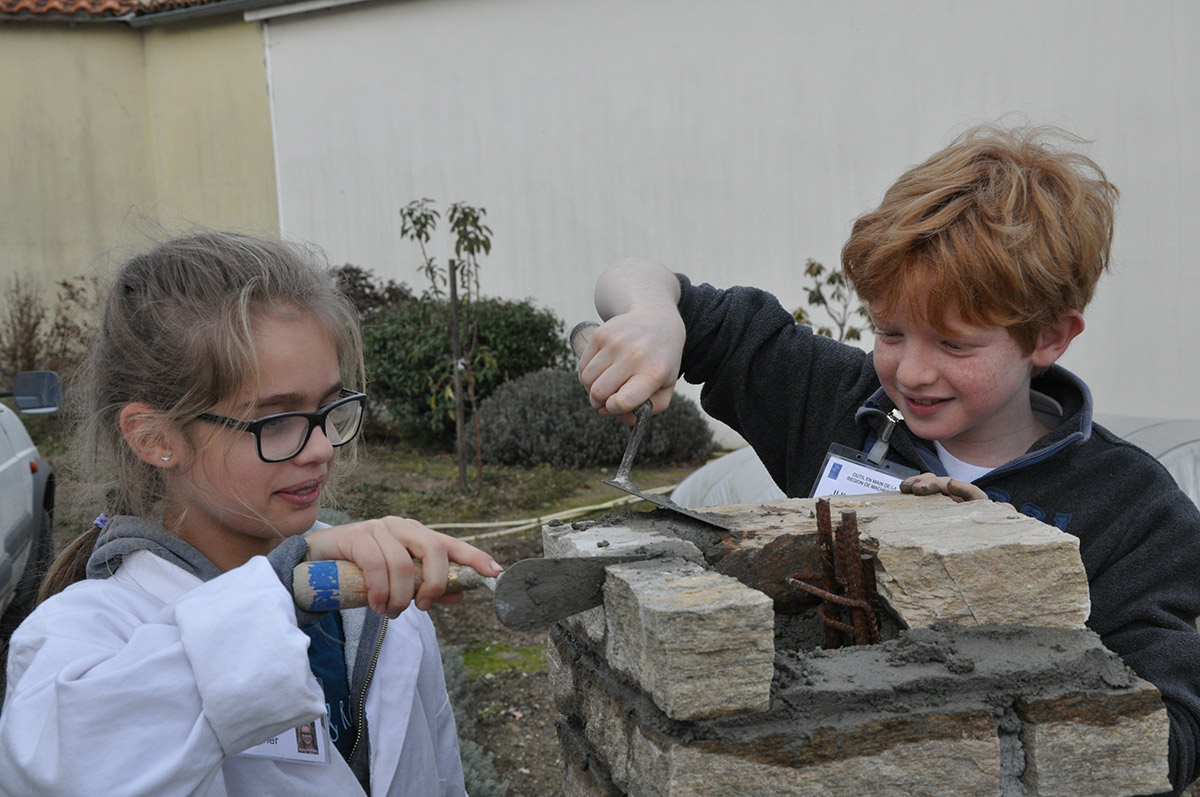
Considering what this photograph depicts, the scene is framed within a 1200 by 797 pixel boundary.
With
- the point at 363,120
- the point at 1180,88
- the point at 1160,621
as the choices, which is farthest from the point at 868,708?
the point at 363,120

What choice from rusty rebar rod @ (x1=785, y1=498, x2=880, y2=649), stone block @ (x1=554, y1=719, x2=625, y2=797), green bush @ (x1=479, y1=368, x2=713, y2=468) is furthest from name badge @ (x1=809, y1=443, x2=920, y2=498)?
green bush @ (x1=479, y1=368, x2=713, y2=468)

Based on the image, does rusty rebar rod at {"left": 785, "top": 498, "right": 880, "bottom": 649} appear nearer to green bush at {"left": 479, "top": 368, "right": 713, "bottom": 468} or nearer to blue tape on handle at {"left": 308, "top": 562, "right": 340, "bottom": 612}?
blue tape on handle at {"left": 308, "top": 562, "right": 340, "bottom": 612}

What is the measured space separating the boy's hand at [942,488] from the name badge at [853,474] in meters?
0.07

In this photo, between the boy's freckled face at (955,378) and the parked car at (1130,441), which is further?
the parked car at (1130,441)

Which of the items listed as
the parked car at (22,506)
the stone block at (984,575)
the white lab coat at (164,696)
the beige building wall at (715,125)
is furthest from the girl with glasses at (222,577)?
the beige building wall at (715,125)

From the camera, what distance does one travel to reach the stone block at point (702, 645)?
53.2 inches

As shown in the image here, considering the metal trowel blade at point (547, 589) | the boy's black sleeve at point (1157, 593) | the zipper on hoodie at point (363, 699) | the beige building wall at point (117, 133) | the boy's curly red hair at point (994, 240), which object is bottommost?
the zipper on hoodie at point (363, 699)

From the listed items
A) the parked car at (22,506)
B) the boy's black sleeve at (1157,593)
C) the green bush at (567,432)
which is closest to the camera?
the boy's black sleeve at (1157,593)

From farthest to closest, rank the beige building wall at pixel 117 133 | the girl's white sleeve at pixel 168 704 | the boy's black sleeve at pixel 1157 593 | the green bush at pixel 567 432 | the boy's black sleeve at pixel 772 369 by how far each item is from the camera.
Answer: the beige building wall at pixel 117 133, the green bush at pixel 567 432, the boy's black sleeve at pixel 772 369, the boy's black sleeve at pixel 1157 593, the girl's white sleeve at pixel 168 704

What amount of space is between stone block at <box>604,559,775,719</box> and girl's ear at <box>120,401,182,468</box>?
83 cm

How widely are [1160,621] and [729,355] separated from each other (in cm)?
100

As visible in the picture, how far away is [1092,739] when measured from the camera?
1.51 m

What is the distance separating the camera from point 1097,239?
5.96ft

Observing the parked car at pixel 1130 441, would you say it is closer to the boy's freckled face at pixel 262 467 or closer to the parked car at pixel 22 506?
the boy's freckled face at pixel 262 467
